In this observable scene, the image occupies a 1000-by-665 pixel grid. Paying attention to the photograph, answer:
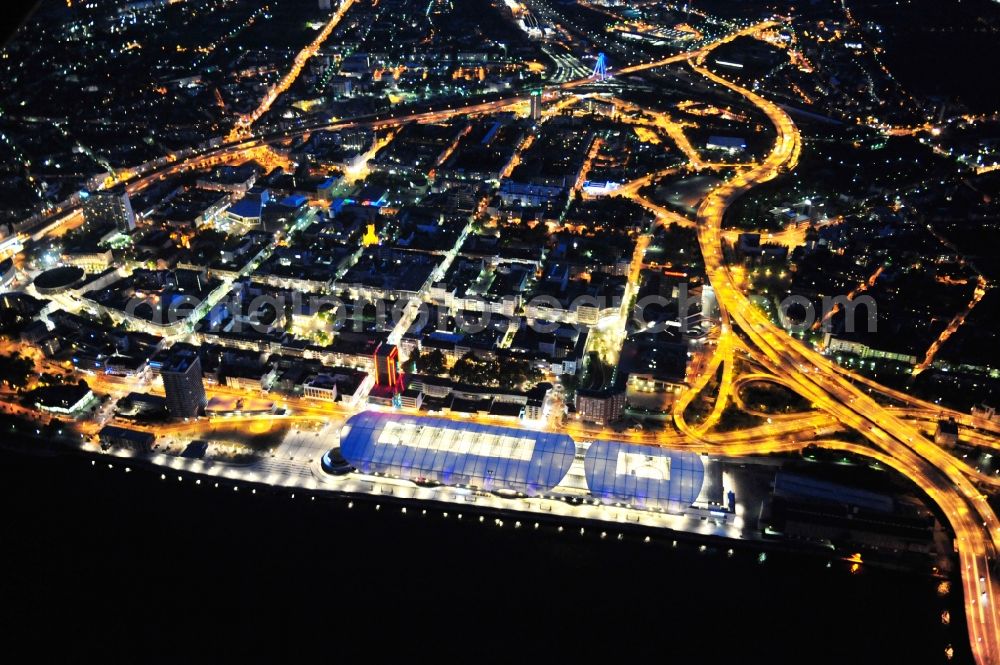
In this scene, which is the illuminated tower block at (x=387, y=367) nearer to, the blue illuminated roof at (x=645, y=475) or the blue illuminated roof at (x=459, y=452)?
the blue illuminated roof at (x=459, y=452)

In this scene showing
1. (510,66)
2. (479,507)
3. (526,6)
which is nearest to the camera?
(479,507)

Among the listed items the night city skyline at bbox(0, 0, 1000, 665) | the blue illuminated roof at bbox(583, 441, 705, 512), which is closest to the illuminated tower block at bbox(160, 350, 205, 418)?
the night city skyline at bbox(0, 0, 1000, 665)

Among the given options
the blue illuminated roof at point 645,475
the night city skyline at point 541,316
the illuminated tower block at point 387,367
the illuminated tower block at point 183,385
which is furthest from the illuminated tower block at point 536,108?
the blue illuminated roof at point 645,475

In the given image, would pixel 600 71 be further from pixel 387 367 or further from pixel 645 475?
pixel 645 475

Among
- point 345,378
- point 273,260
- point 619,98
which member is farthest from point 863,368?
Result: point 619,98

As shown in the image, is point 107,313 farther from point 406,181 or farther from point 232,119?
point 232,119

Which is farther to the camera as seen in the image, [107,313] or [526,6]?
[526,6]

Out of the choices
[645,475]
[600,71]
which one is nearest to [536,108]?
[600,71]
